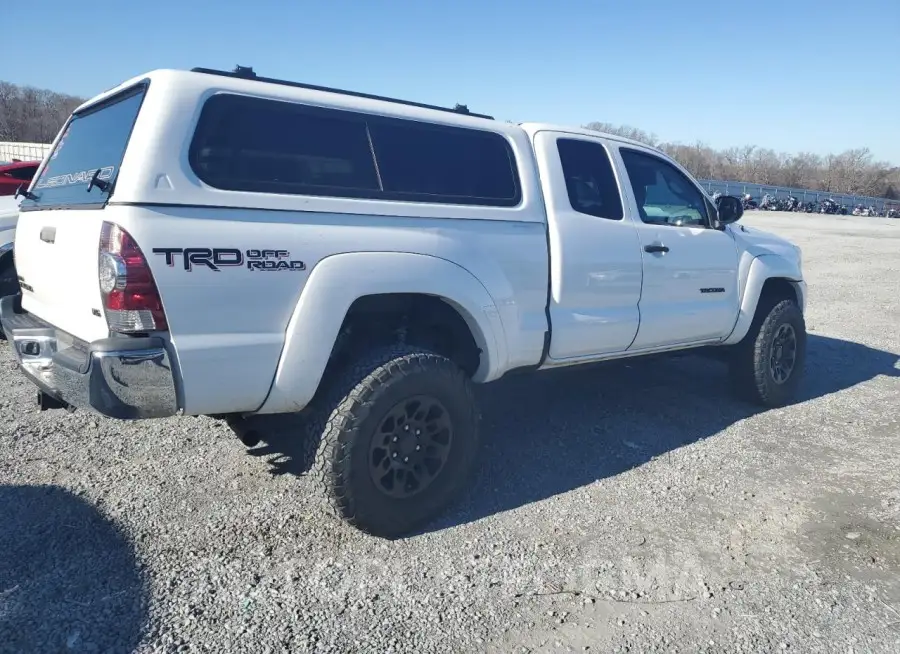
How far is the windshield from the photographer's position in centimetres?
274

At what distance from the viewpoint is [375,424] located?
3.02m

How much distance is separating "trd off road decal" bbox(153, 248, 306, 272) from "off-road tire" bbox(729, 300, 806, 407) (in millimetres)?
3886

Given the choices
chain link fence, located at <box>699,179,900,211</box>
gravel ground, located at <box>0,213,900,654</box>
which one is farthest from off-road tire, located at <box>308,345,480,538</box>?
chain link fence, located at <box>699,179,900,211</box>

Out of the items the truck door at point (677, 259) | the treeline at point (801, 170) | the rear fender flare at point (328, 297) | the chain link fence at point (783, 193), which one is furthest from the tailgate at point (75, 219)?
the treeline at point (801, 170)

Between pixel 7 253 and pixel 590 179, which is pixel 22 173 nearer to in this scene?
pixel 7 253

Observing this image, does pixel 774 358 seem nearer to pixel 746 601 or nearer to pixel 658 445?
pixel 658 445

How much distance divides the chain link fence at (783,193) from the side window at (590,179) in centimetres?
4146

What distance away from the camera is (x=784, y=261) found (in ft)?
17.7

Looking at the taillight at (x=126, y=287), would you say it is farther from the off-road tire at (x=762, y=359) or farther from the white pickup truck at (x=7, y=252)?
the off-road tire at (x=762, y=359)

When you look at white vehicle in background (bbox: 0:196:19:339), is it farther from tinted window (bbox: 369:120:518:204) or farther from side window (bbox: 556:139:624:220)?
side window (bbox: 556:139:624:220)

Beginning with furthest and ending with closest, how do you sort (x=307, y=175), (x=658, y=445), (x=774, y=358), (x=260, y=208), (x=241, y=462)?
(x=774, y=358) → (x=658, y=445) → (x=241, y=462) → (x=307, y=175) → (x=260, y=208)

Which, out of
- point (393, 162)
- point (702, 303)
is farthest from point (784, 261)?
point (393, 162)

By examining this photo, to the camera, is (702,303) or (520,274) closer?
(520,274)

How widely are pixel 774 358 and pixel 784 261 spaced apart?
2.63 ft
